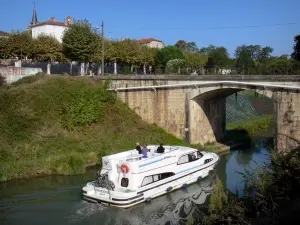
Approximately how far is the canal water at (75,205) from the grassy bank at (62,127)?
4.42 ft

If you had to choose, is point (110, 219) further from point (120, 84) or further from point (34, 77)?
point (34, 77)

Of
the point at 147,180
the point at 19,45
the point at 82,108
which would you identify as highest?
the point at 19,45

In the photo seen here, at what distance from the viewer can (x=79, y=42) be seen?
31.8 m

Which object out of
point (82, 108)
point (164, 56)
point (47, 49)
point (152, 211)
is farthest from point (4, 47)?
point (152, 211)

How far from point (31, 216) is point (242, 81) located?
49.5ft

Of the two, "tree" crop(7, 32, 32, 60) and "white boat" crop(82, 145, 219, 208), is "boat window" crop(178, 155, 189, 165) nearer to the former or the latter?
"white boat" crop(82, 145, 219, 208)

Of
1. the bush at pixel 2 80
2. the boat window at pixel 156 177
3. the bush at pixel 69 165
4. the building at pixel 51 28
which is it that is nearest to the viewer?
the boat window at pixel 156 177

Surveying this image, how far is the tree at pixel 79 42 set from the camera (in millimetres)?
31859

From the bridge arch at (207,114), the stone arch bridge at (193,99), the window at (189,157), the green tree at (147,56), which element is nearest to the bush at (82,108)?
the stone arch bridge at (193,99)

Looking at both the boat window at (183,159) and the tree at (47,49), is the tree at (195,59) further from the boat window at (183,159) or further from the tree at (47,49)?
the boat window at (183,159)

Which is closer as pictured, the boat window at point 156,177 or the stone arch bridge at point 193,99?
the boat window at point 156,177

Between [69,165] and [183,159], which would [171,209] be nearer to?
[183,159]

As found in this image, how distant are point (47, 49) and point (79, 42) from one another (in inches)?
148

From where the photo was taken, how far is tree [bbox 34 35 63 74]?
33344mm
